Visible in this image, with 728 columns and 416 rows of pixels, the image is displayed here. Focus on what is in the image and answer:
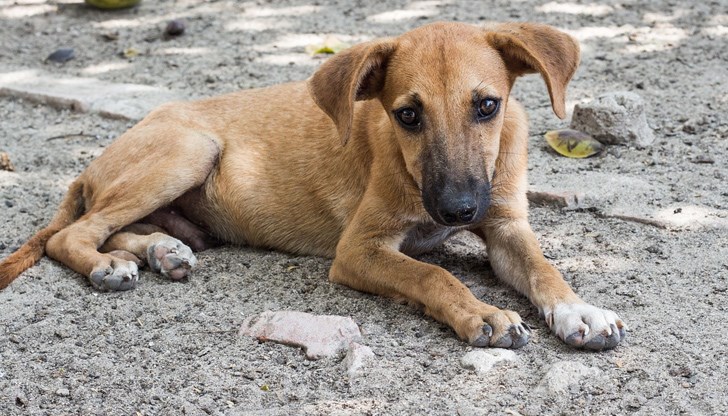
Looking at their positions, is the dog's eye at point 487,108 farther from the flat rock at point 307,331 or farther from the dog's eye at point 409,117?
the flat rock at point 307,331

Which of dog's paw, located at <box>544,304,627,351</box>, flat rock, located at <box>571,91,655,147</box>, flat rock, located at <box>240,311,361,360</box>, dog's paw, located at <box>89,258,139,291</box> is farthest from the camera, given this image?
flat rock, located at <box>571,91,655,147</box>

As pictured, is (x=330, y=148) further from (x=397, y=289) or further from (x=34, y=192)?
(x=34, y=192)

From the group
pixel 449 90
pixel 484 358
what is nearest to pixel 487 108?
pixel 449 90

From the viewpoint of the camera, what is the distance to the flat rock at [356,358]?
3742 millimetres

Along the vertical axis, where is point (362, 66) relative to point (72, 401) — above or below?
above

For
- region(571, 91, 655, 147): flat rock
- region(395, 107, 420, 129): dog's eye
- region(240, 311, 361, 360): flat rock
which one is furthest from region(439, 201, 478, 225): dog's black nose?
region(571, 91, 655, 147): flat rock

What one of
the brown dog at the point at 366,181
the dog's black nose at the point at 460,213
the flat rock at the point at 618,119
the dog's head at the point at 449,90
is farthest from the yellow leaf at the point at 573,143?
the dog's black nose at the point at 460,213

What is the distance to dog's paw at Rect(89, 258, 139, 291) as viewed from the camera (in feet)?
15.1

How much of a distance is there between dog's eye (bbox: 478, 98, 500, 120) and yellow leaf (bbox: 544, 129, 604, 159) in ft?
6.35

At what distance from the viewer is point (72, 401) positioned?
362 centimetres

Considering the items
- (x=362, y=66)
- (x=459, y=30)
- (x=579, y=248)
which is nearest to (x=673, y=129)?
(x=579, y=248)

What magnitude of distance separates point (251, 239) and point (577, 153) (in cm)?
210

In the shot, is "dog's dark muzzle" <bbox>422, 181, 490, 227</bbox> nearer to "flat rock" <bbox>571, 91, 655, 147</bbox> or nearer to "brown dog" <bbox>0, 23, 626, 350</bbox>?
"brown dog" <bbox>0, 23, 626, 350</bbox>

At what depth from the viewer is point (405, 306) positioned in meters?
4.37
